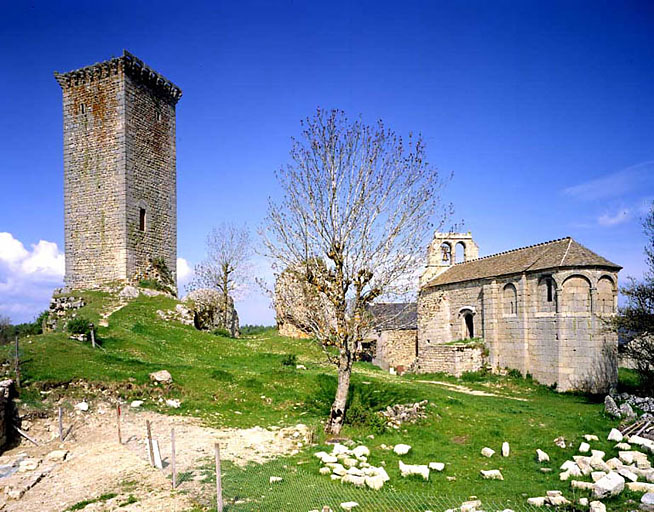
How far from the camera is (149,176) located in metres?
24.5

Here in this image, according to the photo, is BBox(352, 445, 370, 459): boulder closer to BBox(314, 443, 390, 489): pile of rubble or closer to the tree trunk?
BBox(314, 443, 390, 489): pile of rubble

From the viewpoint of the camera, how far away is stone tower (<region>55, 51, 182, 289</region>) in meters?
22.8

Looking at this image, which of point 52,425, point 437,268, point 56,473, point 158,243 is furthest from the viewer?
point 437,268

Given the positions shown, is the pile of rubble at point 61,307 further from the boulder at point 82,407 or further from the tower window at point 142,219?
the boulder at point 82,407

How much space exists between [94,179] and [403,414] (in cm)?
2036

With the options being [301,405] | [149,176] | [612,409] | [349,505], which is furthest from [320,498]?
[149,176]

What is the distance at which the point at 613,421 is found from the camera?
1263cm

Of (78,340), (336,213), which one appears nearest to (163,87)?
(78,340)

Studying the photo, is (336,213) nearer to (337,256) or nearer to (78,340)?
(337,256)

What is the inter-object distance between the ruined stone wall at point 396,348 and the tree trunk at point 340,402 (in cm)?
1954

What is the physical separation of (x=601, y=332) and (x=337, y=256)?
566 inches

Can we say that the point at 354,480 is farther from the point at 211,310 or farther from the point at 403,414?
the point at 211,310

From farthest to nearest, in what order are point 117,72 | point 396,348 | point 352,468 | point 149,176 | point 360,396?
point 396,348
point 149,176
point 117,72
point 360,396
point 352,468

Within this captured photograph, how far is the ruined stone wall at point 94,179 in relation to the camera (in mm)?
22750
